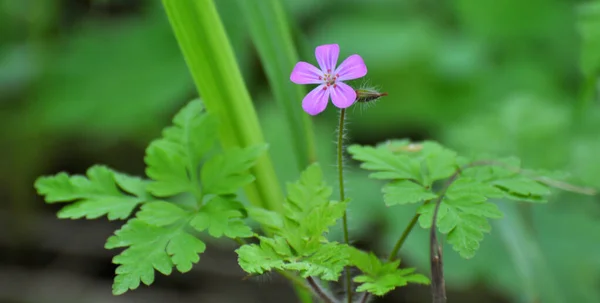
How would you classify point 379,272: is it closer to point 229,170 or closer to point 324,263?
point 324,263

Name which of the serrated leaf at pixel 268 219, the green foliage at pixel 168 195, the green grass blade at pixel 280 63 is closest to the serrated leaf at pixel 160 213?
the green foliage at pixel 168 195

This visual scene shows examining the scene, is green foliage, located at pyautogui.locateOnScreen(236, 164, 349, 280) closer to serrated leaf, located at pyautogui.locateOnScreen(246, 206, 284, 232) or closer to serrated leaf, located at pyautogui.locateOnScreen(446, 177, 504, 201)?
serrated leaf, located at pyautogui.locateOnScreen(246, 206, 284, 232)

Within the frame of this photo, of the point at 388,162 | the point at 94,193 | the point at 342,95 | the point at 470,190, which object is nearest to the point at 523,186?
the point at 470,190

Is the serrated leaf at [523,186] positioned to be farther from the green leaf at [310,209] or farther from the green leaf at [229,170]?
the green leaf at [229,170]

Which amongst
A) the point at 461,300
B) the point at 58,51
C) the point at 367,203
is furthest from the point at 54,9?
the point at 461,300

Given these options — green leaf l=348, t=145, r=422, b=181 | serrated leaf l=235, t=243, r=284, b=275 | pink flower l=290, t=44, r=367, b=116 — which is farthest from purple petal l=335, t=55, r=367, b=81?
serrated leaf l=235, t=243, r=284, b=275

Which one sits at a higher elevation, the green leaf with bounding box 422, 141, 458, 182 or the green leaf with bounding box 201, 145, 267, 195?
the green leaf with bounding box 201, 145, 267, 195
